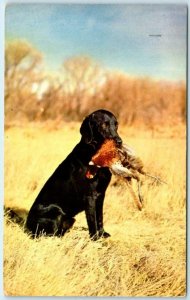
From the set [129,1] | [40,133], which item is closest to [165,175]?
[40,133]

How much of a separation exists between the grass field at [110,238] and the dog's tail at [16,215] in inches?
0.8

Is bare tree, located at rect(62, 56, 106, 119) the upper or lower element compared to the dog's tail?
upper

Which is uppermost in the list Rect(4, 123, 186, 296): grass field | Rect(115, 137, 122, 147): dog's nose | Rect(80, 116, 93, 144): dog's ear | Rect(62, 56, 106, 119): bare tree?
Rect(62, 56, 106, 119): bare tree

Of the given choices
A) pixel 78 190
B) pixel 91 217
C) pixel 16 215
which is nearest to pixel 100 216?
pixel 91 217

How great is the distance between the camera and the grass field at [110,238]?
3.33 m

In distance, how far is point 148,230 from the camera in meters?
3.38

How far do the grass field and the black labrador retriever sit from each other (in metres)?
0.04

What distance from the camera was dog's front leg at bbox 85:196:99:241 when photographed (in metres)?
3.34

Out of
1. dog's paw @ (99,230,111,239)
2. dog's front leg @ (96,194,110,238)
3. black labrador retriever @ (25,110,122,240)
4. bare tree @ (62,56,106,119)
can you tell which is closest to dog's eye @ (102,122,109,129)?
black labrador retriever @ (25,110,122,240)

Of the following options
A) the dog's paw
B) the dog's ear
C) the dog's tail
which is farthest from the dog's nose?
the dog's tail

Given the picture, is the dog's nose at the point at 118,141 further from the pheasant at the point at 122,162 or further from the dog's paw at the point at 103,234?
the dog's paw at the point at 103,234

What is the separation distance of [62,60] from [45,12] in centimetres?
25

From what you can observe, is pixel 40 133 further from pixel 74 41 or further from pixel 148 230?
pixel 148 230

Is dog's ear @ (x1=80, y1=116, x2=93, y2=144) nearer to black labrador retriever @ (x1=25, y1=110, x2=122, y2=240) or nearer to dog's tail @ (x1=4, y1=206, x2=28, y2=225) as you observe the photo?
black labrador retriever @ (x1=25, y1=110, x2=122, y2=240)
